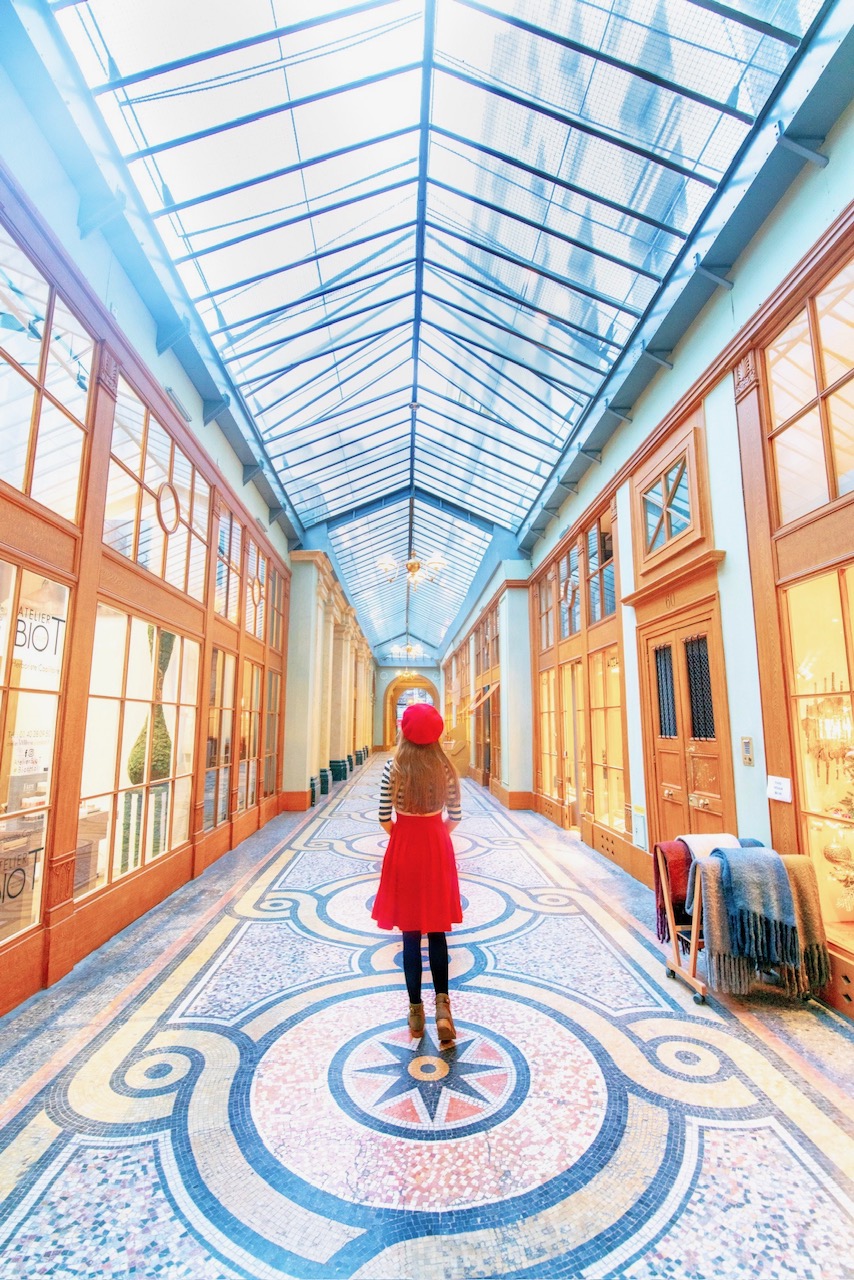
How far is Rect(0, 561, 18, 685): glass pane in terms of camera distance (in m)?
2.52

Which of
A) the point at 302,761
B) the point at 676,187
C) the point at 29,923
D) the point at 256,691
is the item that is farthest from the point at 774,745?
the point at 302,761

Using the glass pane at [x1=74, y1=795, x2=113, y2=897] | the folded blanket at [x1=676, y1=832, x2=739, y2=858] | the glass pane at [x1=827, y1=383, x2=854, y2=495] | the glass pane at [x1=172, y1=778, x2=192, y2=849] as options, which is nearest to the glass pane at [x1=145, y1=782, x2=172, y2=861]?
the glass pane at [x1=172, y1=778, x2=192, y2=849]

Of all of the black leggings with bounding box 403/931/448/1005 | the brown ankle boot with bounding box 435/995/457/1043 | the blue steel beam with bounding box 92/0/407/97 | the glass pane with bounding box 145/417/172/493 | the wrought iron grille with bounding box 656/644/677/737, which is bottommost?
the brown ankle boot with bounding box 435/995/457/1043

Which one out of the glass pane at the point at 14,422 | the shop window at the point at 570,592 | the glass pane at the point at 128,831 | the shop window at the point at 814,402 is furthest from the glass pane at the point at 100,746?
the shop window at the point at 570,592

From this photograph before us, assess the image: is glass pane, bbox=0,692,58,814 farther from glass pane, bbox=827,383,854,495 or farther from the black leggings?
glass pane, bbox=827,383,854,495

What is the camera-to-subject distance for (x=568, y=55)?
3.12 m

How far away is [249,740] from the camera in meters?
6.78

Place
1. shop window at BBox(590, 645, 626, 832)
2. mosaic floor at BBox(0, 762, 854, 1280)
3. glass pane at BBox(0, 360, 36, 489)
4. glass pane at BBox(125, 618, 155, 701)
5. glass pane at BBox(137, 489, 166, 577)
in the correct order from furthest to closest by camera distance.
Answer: shop window at BBox(590, 645, 626, 832), glass pane at BBox(137, 489, 166, 577), glass pane at BBox(125, 618, 155, 701), glass pane at BBox(0, 360, 36, 489), mosaic floor at BBox(0, 762, 854, 1280)

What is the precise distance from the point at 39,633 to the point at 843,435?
4.07m

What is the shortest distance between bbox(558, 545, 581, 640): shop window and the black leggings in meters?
4.83

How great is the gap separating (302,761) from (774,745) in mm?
6744

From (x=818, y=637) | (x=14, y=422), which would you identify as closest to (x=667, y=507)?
(x=818, y=637)

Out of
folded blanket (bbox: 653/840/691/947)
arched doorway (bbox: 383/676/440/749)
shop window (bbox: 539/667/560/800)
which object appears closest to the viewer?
folded blanket (bbox: 653/840/691/947)

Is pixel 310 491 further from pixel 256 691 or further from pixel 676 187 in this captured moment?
pixel 676 187
